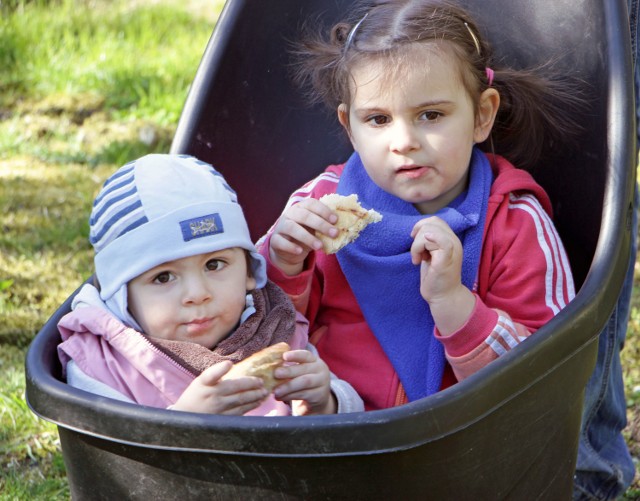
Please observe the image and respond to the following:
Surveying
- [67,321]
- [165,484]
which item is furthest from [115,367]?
[165,484]

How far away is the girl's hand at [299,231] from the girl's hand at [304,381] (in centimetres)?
30

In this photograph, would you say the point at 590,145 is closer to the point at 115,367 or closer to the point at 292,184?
the point at 292,184

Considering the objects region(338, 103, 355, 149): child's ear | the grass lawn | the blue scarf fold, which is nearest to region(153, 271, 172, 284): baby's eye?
the blue scarf fold

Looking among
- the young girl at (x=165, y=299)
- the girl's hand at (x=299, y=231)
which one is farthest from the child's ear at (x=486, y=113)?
the young girl at (x=165, y=299)

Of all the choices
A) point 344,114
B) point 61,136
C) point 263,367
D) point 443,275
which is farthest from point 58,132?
point 263,367

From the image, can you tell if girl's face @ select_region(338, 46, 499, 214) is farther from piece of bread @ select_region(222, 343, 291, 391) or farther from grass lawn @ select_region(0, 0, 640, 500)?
grass lawn @ select_region(0, 0, 640, 500)

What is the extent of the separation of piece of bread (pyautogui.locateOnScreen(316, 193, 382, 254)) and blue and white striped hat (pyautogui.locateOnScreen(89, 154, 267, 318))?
140 mm

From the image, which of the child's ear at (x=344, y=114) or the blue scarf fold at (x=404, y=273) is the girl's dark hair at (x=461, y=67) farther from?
the blue scarf fold at (x=404, y=273)

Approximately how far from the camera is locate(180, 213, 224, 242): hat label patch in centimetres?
173

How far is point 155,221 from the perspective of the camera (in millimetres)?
1731

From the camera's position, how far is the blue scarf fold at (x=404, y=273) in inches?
74.9

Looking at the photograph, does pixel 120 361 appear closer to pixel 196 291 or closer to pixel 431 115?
pixel 196 291

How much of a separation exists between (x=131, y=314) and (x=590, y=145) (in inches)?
35.1

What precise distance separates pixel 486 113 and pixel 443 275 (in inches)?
16.3
